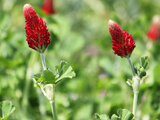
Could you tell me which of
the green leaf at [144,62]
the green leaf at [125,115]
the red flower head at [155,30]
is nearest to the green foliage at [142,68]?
the green leaf at [144,62]

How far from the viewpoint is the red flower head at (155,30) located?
6.03 feet

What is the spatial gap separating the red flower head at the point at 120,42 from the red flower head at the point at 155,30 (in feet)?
2.55

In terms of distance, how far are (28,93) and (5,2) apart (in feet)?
5.39

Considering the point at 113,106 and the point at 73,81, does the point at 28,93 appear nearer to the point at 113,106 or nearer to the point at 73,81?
the point at 73,81

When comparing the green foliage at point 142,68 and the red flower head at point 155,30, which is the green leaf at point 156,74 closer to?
the red flower head at point 155,30

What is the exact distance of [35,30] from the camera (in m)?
1.09

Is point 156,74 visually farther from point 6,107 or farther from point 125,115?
point 6,107

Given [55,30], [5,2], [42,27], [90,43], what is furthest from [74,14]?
[42,27]

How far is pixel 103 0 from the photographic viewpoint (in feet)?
13.4

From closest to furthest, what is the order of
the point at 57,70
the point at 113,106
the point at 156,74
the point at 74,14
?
1. the point at 57,70
2. the point at 156,74
3. the point at 113,106
4. the point at 74,14

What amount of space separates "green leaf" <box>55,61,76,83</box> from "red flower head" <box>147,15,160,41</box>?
0.92m

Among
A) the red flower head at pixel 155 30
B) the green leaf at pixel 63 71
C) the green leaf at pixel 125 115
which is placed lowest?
the green leaf at pixel 125 115

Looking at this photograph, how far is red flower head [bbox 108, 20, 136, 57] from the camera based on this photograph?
3.59 feet

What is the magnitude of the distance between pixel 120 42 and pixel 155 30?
2.65ft
